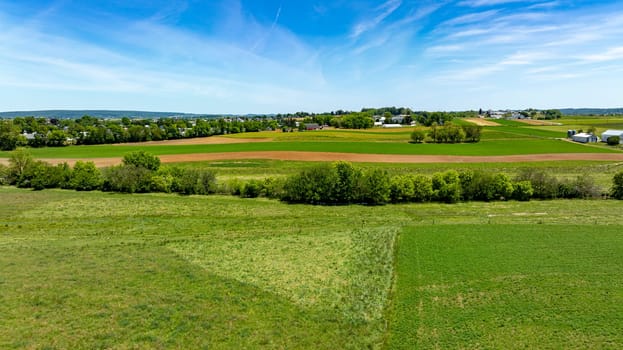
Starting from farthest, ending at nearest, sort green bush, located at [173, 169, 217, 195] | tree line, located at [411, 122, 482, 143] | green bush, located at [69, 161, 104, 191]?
1. tree line, located at [411, 122, 482, 143]
2. green bush, located at [69, 161, 104, 191]
3. green bush, located at [173, 169, 217, 195]

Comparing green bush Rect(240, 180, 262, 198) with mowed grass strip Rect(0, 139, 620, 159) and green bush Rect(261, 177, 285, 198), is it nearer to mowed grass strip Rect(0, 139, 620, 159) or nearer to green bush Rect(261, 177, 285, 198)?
green bush Rect(261, 177, 285, 198)

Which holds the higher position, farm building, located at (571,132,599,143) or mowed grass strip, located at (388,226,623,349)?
farm building, located at (571,132,599,143)

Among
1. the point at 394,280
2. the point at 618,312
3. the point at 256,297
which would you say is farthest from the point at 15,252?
the point at 618,312

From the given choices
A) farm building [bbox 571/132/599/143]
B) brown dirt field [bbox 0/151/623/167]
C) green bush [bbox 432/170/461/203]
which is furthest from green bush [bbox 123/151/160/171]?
farm building [bbox 571/132/599/143]

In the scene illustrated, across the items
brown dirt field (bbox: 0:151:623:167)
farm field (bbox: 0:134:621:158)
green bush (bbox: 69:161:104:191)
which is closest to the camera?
green bush (bbox: 69:161:104:191)

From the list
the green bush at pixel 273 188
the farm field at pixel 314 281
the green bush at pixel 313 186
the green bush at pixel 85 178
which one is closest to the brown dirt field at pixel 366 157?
the green bush at pixel 85 178
